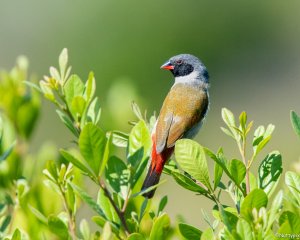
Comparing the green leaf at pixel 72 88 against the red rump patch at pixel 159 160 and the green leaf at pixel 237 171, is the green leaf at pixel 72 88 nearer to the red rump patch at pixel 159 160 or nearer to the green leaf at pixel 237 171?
the green leaf at pixel 237 171

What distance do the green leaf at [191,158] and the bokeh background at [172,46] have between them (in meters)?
9.60

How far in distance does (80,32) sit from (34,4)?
2.92 m

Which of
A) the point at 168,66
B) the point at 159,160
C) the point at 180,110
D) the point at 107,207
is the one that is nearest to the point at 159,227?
the point at 107,207

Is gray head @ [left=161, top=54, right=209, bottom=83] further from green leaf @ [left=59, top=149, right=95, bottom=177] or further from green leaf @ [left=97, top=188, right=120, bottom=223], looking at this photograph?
green leaf @ [left=59, top=149, right=95, bottom=177]

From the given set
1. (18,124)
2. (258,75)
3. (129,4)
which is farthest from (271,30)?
(18,124)

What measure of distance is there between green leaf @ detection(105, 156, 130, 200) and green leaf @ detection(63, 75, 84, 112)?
0.56 feet

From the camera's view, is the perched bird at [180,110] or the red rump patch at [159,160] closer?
the red rump patch at [159,160]

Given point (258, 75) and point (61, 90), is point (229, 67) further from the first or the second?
point (61, 90)

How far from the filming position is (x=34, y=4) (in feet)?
60.8

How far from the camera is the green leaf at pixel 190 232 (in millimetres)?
1697

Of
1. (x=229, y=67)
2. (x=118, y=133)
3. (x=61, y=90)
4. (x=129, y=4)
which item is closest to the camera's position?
(x=61, y=90)

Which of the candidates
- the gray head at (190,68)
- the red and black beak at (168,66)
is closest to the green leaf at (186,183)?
the gray head at (190,68)

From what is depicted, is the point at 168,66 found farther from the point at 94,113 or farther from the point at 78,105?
the point at 78,105

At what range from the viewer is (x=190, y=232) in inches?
67.2
